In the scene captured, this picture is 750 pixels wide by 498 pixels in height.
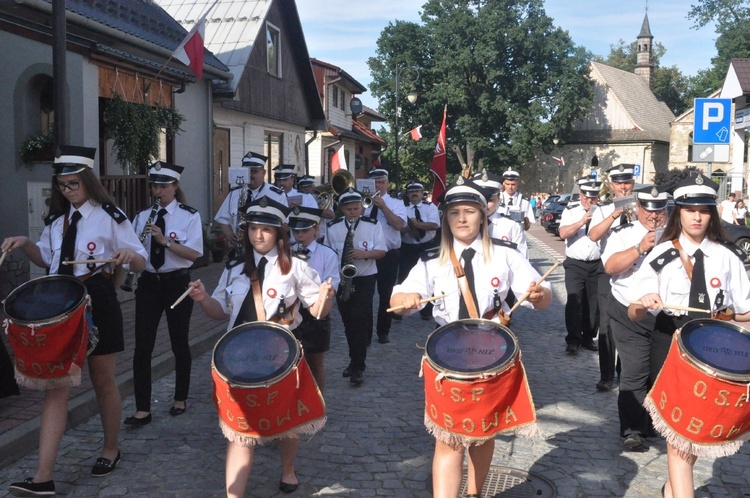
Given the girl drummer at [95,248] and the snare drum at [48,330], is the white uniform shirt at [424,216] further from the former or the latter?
the snare drum at [48,330]

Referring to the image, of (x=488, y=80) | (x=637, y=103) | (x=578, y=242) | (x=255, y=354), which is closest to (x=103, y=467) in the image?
(x=255, y=354)

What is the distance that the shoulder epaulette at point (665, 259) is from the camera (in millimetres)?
4398

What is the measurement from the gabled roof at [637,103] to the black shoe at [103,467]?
5998 centimetres

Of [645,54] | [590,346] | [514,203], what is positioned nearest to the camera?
[590,346]

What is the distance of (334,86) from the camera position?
32.0 metres

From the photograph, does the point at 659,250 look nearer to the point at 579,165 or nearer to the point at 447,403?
the point at 447,403

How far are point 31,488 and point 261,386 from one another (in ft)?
5.68

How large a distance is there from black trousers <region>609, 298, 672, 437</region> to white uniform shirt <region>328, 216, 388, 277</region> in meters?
2.90

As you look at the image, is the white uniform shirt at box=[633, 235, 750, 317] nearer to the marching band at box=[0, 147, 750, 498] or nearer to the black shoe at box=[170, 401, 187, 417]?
the marching band at box=[0, 147, 750, 498]

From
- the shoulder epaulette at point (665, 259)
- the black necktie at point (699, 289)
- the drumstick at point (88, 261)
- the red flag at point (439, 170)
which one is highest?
the red flag at point (439, 170)

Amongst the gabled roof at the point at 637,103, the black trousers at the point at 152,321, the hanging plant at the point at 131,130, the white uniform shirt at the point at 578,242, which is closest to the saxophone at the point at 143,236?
the black trousers at the point at 152,321

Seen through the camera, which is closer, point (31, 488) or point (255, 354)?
point (255, 354)

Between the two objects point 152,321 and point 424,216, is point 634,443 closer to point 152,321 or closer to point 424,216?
point 152,321

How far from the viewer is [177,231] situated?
A: 5.91 metres
